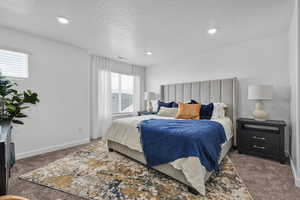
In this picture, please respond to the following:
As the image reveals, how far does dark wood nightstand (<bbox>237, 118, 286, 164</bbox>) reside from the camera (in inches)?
98.4

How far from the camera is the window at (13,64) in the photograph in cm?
258

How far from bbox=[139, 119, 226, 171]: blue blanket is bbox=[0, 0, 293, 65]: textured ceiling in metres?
1.77

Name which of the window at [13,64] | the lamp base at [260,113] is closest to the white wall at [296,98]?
the lamp base at [260,113]

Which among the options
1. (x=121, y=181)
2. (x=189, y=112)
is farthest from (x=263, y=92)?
(x=121, y=181)

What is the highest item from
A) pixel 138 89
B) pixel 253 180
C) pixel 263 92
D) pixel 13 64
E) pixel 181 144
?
pixel 13 64

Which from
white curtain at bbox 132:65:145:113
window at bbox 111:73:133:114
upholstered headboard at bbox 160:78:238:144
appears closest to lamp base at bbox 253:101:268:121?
upholstered headboard at bbox 160:78:238:144

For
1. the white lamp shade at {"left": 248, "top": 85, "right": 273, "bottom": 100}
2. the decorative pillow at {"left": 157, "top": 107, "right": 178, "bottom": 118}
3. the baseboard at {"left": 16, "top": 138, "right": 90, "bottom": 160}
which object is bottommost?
the baseboard at {"left": 16, "top": 138, "right": 90, "bottom": 160}

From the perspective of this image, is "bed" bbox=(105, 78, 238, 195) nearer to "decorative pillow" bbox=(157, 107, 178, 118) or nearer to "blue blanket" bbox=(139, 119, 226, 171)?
"blue blanket" bbox=(139, 119, 226, 171)

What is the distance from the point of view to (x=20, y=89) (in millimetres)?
2717

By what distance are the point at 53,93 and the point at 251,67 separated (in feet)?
15.0

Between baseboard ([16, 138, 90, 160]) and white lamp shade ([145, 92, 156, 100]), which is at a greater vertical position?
white lamp shade ([145, 92, 156, 100])

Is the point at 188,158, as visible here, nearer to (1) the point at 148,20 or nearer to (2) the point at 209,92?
(1) the point at 148,20

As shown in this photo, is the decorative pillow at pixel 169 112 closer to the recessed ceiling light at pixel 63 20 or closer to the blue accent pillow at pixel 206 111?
the blue accent pillow at pixel 206 111

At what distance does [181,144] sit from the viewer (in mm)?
1768
